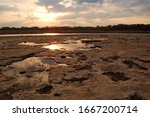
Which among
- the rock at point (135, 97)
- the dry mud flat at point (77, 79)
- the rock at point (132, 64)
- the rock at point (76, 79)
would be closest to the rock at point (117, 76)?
the dry mud flat at point (77, 79)

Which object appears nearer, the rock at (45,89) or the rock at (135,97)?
the rock at (135,97)

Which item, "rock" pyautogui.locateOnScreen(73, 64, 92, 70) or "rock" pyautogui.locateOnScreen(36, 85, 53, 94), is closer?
"rock" pyautogui.locateOnScreen(36, 85, 53, 94)

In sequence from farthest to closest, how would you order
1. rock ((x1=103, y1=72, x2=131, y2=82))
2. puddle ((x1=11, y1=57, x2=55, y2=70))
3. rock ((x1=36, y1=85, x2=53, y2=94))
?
1. puddle ((x1=11, y1=57, x2=55, y2=70))
2. rock ((x1=103, y1=72, x2=131, y2=82))
3. rock ((x1=36, y1=85, x2=53, y2=94))

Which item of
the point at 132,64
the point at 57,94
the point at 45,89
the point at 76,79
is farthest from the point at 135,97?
the point at 132,64

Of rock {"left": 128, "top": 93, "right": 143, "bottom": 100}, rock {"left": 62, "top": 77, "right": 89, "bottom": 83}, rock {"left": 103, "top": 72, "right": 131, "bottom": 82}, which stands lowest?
rock {"left": 128, "top": 93, "right": 143, "bottom": 100}

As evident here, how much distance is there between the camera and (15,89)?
7.49m

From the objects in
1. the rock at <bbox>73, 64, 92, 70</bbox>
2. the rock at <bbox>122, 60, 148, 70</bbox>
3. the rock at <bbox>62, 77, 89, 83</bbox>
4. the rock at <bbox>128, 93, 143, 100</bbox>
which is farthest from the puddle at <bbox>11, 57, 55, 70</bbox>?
the rock at <bbox>128, 93, 143, 100</bbox>

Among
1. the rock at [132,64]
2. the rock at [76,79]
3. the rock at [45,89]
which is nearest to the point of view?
the rock at [45,89]

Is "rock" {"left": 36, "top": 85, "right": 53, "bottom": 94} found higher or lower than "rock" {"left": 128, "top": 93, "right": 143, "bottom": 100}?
lower

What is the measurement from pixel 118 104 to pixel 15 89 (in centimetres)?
310

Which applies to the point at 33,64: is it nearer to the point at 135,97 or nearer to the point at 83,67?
the point at 83,67

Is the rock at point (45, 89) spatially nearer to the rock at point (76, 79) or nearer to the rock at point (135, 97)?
the rock at point (76, 79)

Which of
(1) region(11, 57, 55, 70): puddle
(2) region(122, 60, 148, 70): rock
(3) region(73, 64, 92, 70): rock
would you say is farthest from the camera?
(1) region(11, 57, 55, 70): puddle

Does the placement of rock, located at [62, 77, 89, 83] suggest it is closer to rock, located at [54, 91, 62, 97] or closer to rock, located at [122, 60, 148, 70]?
rock, located at [54, 91, 62, 97]
